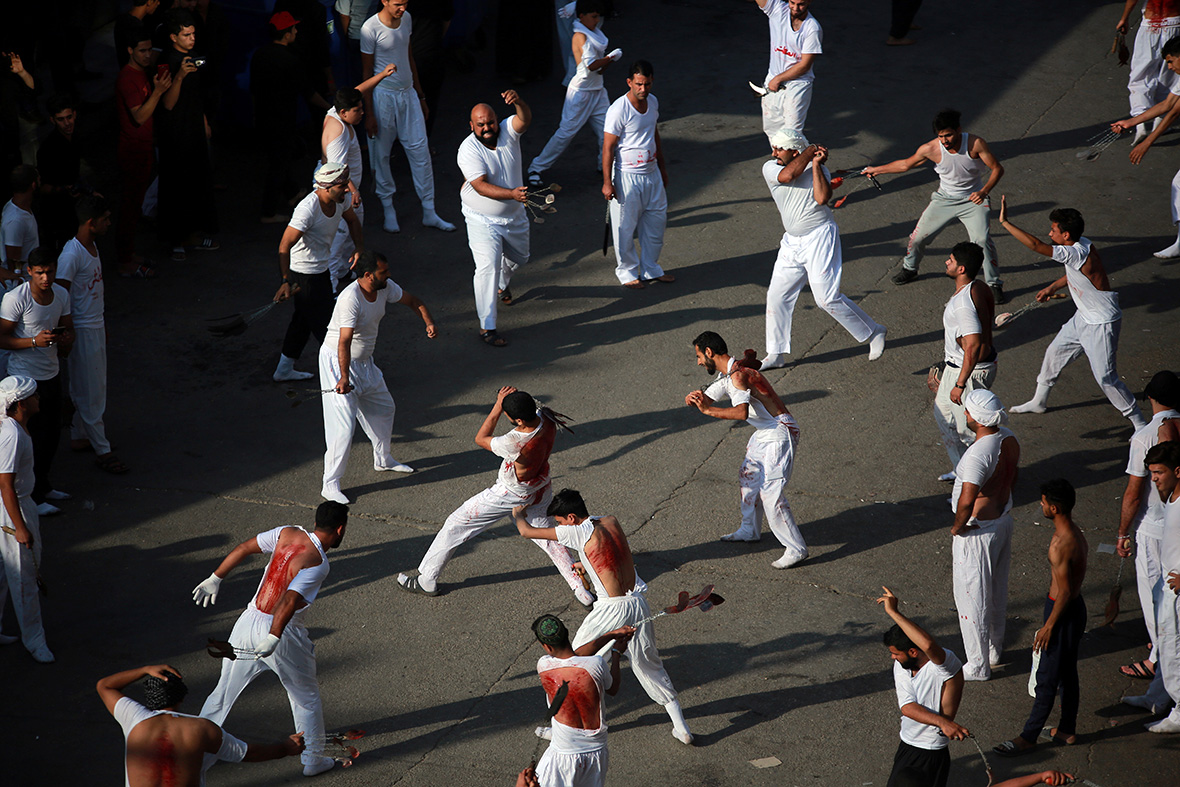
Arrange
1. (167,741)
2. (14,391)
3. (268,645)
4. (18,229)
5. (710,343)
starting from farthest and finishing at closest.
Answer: (18,229), (710,343), (14,391), (268,645), (167,741)

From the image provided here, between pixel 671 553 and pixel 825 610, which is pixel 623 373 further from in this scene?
pixel 825 610

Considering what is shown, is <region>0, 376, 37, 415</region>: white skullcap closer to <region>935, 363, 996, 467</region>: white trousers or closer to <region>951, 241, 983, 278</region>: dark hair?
<region>935, 363, 996, 467</region>: white trousers

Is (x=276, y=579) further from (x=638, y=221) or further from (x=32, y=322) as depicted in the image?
(x=638, y=221)

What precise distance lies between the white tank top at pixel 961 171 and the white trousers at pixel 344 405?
5.47 metres

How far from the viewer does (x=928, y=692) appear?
5371mm

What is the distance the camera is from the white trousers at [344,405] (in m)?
8.23

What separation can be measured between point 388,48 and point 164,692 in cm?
817

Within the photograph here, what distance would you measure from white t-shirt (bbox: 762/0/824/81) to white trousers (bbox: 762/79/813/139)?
11 centimetres

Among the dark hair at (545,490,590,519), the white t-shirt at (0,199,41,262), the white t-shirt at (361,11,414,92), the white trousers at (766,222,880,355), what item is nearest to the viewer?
the dark hair at (545,490,590,519)

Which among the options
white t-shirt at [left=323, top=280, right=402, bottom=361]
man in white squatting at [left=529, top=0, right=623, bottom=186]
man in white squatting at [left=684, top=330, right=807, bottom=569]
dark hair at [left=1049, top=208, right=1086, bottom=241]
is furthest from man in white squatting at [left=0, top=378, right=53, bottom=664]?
man in white squatting at [left=529, top=0, right=623, bottom=186]

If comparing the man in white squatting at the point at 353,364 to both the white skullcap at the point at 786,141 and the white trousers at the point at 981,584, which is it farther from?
the white trousers at the point at 981,584

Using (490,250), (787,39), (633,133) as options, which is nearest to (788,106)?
(787,39)

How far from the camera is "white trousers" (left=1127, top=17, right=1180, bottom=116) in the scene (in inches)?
482

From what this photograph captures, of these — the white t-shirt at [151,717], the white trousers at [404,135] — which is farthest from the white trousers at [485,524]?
the white trousers at [404,135]
